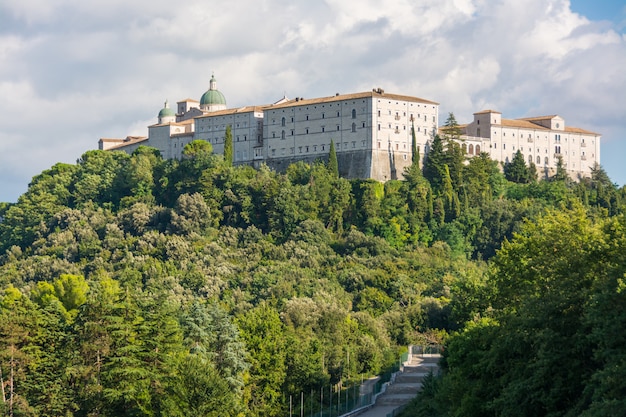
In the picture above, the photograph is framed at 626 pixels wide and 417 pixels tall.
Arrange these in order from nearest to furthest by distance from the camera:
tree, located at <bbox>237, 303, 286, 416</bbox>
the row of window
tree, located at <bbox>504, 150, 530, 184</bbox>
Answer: tree, located at <bbox>237, 303, 286, 416</bbox>
the row of window
tree, located at <bbox>504, 150, 530, 184</bbox>

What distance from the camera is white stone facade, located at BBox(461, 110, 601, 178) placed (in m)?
99.8

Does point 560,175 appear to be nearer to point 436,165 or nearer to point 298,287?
point 436,165

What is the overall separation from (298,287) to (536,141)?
34.6 meters

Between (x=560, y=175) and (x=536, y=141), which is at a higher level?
(x=536, y=141)

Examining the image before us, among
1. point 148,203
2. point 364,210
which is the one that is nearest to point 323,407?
point 364,210

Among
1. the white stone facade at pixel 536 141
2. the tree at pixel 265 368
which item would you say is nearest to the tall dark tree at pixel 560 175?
the white stone facade at pixel 536 141

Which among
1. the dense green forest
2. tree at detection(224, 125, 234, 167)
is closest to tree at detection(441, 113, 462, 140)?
the dense green forest

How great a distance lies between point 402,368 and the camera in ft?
195

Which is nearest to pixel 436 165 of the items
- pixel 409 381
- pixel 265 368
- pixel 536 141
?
pixel 536 141

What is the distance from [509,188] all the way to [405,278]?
21720mm

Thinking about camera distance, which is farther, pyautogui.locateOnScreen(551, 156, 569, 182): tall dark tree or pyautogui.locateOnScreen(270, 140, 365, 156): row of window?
pyautogui.locateOnScreen(551, 156, 569, 182): tall dark tree

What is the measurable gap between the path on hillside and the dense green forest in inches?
71.2

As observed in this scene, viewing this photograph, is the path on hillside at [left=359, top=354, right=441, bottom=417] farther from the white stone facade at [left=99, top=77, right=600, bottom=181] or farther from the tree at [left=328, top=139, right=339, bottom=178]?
the white stone facade at [left=99, top=77, right=600, bottom=181]

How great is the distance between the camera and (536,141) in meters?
103
